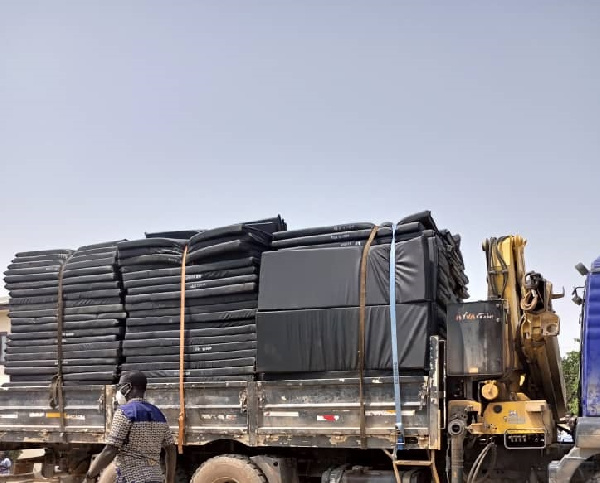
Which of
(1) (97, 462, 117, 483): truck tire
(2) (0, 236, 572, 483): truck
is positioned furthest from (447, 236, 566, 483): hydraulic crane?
(1) (97, 462, 117, 483): truck tire

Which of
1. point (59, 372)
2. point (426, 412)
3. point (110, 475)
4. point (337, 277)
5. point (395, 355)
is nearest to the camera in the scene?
point (426, 412)

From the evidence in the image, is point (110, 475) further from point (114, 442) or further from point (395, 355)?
point (395, 355)

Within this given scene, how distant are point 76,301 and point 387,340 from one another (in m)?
3.95

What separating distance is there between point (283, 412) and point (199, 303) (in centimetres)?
157

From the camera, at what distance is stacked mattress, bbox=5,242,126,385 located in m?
9.05

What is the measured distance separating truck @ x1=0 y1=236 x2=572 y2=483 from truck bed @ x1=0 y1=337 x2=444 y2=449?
A: 11 mm

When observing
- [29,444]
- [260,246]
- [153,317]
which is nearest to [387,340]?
[260,246]

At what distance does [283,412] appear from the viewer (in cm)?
794

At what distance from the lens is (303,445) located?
7.83m

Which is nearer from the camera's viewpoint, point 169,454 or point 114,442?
point 114,442

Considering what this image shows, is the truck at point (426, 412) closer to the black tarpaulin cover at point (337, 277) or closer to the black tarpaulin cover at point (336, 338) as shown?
the black tarpaulin cover at point (336, 338)

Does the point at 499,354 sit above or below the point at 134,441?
above

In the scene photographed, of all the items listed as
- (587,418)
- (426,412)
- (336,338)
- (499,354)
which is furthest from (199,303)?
(587,418)

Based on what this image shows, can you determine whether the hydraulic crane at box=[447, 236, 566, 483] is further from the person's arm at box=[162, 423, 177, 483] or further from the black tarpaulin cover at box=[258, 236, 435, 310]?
the person's arm at box=[162, 423, 177, 483]
